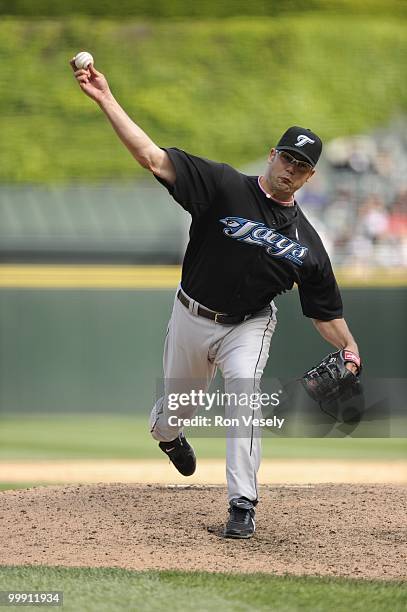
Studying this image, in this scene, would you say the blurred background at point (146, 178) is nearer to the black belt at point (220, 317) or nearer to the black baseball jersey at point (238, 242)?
the black belt at point (220, 317)

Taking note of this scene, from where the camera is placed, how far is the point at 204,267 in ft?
14.9

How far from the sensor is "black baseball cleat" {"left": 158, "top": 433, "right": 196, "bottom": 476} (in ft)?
17.3

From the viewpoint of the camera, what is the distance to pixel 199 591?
12.4ft

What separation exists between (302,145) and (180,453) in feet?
5.43

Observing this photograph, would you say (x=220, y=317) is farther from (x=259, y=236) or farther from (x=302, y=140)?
(x=302, y=140)

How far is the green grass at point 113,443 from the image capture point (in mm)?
8156

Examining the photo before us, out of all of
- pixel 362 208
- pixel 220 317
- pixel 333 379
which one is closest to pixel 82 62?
pixel 220 317

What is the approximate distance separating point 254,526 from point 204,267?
3.53 feet

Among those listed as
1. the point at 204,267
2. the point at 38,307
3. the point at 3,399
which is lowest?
the point at 3,399

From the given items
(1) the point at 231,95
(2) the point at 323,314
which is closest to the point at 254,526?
(2) the point at 323,314

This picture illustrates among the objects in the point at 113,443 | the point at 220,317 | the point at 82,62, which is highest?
the point at 82,62

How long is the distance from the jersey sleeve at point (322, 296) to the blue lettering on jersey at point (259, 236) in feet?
0.65

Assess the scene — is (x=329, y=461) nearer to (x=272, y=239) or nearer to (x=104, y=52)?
(x=272, y=239)

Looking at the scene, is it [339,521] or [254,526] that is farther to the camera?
[339,521]
